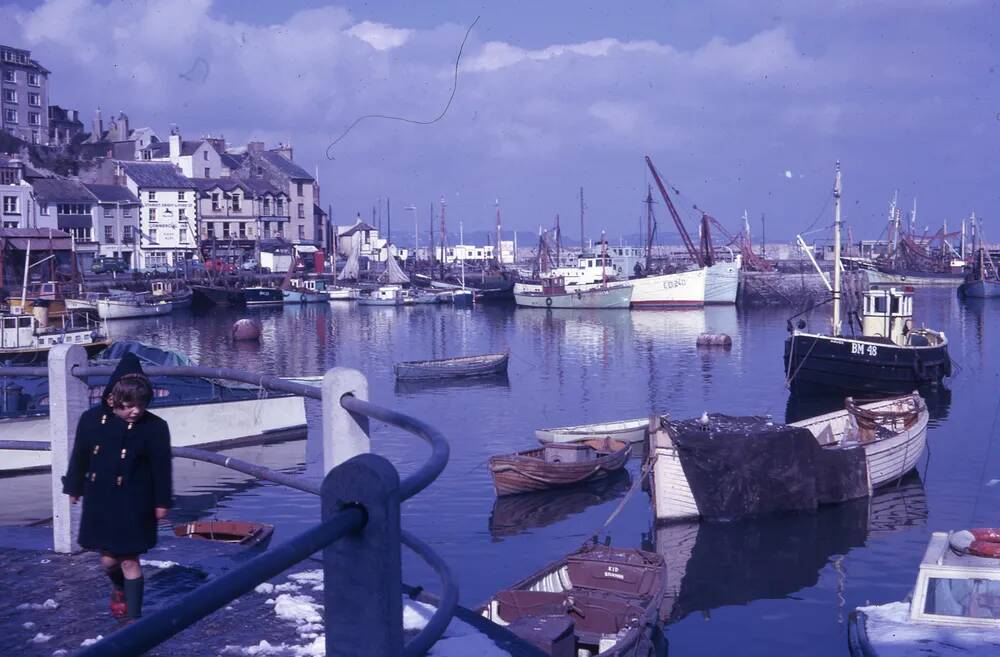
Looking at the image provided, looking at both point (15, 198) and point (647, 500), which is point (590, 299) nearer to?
point (15, 198)

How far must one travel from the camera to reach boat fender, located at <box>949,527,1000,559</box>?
514 inches

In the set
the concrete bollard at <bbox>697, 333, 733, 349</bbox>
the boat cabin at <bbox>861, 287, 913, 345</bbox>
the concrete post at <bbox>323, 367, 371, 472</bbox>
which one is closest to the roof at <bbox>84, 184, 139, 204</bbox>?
the concrete bollard at <bbox>697, 333, 733, 349</bbox>

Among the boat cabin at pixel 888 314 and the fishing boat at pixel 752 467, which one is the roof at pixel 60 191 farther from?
the fishing boat at pixel 752 467

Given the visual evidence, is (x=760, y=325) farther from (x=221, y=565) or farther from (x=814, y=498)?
(x=221, y=565)

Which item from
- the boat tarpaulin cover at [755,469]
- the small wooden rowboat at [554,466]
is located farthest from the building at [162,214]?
the boat tarpaulin cover at [755,469]

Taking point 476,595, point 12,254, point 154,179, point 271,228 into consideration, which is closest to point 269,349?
point 12,254

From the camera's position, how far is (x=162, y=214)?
9150 centimetres

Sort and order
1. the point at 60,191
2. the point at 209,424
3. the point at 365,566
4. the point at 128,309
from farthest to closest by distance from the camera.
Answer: the point at 60,191
the point at 128,309
the point at 209,424
the point at 365,566

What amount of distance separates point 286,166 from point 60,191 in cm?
2682

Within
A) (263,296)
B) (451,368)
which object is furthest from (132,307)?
(451,368)

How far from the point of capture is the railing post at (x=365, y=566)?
2.15m

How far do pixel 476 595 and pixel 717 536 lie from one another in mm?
5572

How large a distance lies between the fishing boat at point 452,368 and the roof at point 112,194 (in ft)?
178

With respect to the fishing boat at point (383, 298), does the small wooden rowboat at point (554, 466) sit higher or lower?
lower
